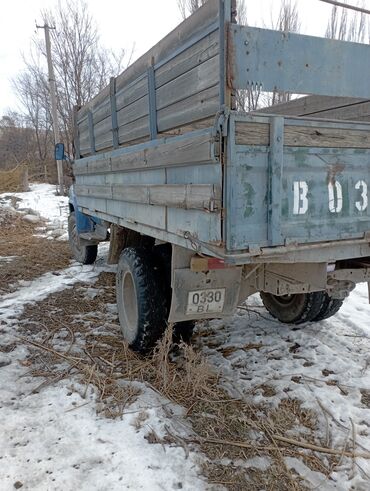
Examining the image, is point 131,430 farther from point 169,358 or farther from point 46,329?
point 46,329

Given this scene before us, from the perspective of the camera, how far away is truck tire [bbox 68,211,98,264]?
663 cm

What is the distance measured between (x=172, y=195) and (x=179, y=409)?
1.38 m

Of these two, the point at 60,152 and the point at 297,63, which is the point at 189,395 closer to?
the point at 297,63

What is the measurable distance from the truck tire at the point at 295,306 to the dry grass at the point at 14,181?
50.5ft

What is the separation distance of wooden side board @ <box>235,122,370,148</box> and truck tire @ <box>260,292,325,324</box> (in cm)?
185

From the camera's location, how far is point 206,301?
9.41ft

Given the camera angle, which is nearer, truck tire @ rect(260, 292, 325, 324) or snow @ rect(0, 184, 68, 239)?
truck tire @ rect(260, 292, 325, 324)

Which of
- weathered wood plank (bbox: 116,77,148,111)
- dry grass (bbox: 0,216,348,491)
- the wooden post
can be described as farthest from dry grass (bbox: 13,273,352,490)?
weathered wood plank (bbox: 116,77,148,111)

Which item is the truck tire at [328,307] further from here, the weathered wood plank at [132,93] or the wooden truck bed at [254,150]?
the weathered wood plank at [132,93]

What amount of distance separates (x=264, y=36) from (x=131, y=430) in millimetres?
2249

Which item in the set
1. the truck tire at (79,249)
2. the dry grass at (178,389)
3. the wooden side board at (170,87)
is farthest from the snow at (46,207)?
the wooden side board at (170,87)

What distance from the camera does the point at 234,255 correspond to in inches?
81.3

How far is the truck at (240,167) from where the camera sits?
2035mm

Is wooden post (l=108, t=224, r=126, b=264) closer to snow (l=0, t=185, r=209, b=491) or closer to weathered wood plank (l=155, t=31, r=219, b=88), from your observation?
snow (l=0, t=185, r=209, b=491)
